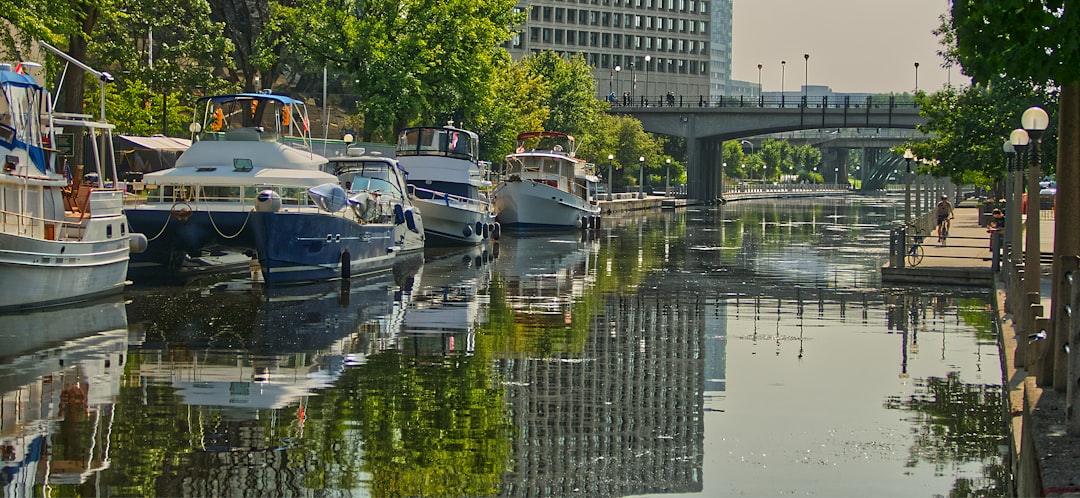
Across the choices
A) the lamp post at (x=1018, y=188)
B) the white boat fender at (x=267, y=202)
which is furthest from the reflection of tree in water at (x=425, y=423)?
the white boat fender at (x=267, y=202)

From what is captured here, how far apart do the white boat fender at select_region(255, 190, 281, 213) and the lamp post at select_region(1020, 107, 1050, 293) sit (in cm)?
1438

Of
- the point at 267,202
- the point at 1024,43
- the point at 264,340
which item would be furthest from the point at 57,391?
the point at 267,202

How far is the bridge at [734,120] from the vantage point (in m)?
108

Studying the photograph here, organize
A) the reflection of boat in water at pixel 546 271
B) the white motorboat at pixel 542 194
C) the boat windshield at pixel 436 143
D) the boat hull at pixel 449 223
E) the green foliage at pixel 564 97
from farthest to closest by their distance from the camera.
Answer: the green foliage at pixel 564 97
the white motorboat at pixel 542 194
the boat windshield at pixel 436 143
the boat hull at pixel 449 223
the reflection of boat in water at pixel 546 271

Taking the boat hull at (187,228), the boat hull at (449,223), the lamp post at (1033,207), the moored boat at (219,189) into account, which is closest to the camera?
the lamp post at (1033,207)

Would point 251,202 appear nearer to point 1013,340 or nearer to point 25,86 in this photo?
point 25,86

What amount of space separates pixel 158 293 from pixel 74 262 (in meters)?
3.31

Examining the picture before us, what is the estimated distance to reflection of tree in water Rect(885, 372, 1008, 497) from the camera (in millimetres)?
13094

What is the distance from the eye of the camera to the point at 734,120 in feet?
375

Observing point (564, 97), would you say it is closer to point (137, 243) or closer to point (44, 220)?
point (137, 243)

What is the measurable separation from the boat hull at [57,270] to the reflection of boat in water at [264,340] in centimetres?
105

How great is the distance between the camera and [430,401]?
656 inches

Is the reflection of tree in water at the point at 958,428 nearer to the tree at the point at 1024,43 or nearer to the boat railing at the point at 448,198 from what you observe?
the tree at the point at 1024,43

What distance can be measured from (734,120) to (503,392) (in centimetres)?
9857
